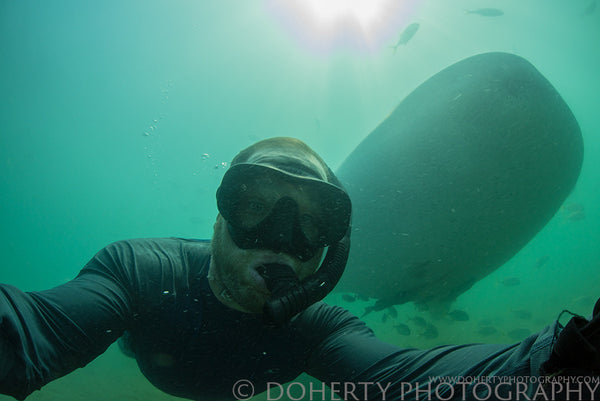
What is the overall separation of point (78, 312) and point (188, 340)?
79 centimetres

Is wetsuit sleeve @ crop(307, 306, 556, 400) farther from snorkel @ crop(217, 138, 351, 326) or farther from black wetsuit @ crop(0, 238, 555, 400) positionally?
snorkel @ crop(217, 138, 351, 326)

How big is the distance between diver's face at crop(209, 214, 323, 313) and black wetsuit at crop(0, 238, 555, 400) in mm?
132

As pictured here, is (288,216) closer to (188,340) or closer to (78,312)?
(188,340)

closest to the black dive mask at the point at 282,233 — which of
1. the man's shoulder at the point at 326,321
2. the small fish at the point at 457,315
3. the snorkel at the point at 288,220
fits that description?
the snorkel at the point at 288,220

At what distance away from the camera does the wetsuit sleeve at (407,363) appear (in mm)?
1182

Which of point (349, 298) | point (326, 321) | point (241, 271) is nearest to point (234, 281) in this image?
point (241, 271)

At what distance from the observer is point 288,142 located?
2516mm

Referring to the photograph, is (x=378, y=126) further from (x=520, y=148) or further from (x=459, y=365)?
(x=459, y=365)

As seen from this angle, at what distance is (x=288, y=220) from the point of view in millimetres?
2041

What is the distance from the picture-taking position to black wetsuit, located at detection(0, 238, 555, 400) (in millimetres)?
1243

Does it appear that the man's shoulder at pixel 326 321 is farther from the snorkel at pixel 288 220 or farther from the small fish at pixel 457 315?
the small fish at pixel 457 315

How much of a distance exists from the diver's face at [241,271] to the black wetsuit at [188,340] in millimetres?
132

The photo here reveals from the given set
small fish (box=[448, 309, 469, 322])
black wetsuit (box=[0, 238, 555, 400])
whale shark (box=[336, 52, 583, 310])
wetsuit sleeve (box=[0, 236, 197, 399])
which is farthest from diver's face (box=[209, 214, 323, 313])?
small fish (box=[448, 309, 469, 322])

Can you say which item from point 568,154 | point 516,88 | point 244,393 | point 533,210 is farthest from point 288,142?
point 533,210
